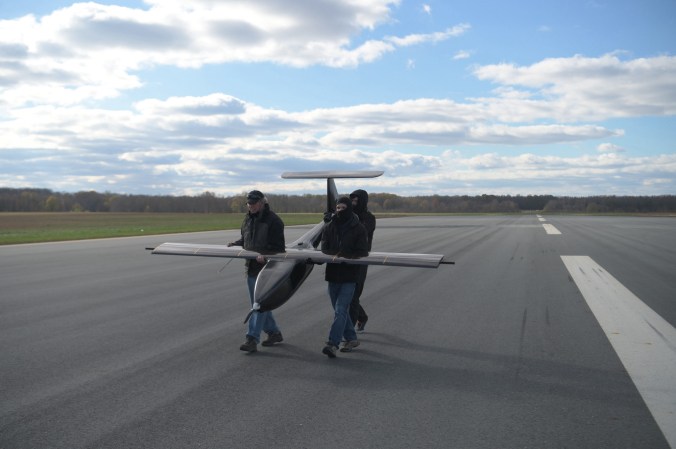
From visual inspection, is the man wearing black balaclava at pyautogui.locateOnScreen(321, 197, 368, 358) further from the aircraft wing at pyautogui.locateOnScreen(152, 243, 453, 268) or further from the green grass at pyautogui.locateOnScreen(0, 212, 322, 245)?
the green grass at pyautogui.locateOnScreen(0, 212, 322, 245)

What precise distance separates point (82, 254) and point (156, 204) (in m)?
87.4

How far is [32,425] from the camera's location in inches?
199

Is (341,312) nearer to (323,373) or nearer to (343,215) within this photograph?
(323,373)

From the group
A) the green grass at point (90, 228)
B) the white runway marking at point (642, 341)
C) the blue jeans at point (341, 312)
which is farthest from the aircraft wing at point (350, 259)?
the green grass at point (90, 228)

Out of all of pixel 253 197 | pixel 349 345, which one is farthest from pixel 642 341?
pixel 253 197

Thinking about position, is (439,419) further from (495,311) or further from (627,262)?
(627,262)

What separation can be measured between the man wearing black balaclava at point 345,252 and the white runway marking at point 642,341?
3.52m

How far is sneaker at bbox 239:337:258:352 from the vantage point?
770 centimetres

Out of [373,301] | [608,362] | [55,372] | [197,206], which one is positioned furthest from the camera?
[197,206]

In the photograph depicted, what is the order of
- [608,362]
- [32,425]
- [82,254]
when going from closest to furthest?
1. [32,425]
2. [608,362]
3. [82,254]

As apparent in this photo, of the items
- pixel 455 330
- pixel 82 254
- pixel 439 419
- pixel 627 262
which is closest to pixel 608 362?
pixel 455 330

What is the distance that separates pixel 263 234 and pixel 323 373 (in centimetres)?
249

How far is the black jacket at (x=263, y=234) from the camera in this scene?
336 inches

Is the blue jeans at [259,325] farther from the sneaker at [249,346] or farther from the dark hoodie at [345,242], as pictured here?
the dark hoodie at [345,242]
